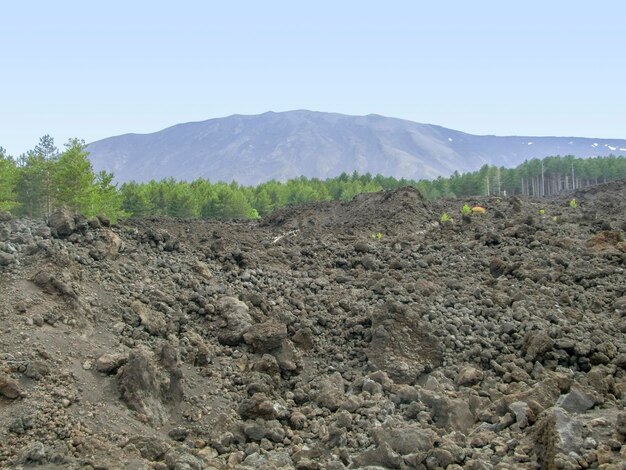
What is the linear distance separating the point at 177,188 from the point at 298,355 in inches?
1849

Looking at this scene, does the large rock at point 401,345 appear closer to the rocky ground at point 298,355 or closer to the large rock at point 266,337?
the rocky ground at point 298,355

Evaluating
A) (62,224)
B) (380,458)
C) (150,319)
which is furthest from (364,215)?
(380,458)

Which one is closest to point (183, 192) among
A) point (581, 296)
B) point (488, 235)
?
point (488, 235)

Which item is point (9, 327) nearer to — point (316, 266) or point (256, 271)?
point (256, 271)

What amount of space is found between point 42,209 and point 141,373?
3642cm

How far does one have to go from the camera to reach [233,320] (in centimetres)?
941

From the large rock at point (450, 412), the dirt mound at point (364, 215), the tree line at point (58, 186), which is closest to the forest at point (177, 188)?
the tree line at point (58, 186)

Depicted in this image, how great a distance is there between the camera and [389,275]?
12.2 m

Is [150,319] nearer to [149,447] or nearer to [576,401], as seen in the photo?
[149,447]

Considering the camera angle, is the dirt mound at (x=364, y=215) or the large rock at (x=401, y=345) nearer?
the large rock at (x=401, y=345)

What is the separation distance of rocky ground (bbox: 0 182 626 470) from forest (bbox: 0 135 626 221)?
2646mm

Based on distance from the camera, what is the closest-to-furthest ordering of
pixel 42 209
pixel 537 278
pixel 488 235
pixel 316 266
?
pixel 537 278
pixel 316 266
pixel 488 235
pixel 42 209

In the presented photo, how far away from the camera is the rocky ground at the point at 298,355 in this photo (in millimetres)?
6441

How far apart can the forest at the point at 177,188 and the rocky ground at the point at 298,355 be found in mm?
2646
